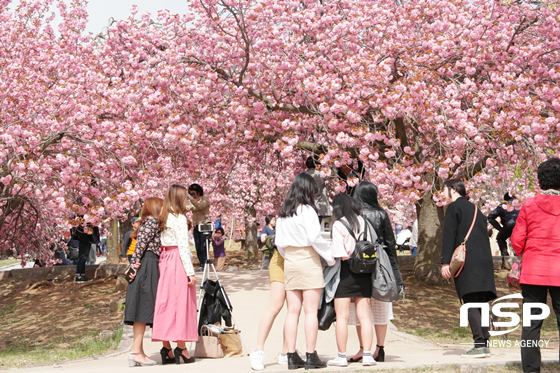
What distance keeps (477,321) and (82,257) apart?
858 centimetres

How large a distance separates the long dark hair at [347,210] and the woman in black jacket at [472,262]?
84cm

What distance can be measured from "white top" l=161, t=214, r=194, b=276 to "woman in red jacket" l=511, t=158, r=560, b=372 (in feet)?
9.99

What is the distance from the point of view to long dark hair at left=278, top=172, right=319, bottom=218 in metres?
5.10

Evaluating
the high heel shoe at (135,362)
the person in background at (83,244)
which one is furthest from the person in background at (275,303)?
the person in background at (83,244)

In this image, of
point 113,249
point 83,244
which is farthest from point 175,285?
point 113,249

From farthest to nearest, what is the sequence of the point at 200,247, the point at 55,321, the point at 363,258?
the point at 200,247 → the point at 55,321 → the point at 363,258

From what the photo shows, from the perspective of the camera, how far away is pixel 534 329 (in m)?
4.56

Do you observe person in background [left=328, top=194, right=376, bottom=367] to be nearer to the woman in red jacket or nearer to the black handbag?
the black handbag

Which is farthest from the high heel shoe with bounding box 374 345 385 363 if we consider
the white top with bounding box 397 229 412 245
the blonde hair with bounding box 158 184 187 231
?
the white top with bounding box 397 229 412 245

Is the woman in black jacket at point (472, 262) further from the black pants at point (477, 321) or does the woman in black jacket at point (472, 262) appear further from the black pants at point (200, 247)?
the black pants at point (200, 247)

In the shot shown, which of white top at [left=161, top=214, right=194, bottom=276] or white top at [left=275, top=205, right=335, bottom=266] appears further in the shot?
white top at [left=161, top=214, right=194, bottom=276]

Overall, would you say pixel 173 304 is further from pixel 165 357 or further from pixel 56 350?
pixel 56 350

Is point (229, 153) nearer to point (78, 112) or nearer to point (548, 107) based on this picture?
point (78, 112)

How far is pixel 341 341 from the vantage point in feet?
16.6
